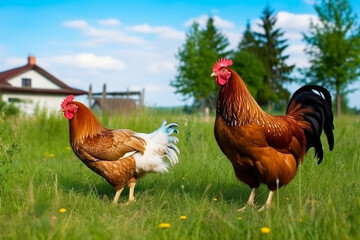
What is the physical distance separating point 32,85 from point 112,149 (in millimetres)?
34827

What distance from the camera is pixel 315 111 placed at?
481 centimetres

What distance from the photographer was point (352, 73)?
2653 cm

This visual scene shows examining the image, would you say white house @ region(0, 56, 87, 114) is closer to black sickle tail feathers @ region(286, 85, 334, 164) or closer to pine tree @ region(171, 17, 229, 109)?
pine tree @ region(171, 17, 229, 109)

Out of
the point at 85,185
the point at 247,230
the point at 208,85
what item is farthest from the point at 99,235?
the point at 208,85

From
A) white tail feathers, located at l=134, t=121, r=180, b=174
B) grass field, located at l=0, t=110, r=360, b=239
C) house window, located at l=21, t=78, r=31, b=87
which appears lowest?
grass field, located at l=0, t=110, r=360, b=239

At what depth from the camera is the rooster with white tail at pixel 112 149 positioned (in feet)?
14.9

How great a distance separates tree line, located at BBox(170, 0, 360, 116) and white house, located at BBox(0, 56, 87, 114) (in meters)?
12.0

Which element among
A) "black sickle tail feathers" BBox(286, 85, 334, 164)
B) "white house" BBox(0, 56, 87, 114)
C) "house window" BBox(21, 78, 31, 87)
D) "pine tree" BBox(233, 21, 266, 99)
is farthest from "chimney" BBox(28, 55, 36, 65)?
"black sickle tail feathers" BBox(286, 85, 334, 164)

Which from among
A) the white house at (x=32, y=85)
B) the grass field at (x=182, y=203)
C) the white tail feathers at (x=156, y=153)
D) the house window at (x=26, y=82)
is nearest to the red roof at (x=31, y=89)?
the white house at (x=32, y=85)

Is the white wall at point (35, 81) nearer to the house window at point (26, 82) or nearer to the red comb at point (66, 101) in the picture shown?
the house window at point (26, 82)

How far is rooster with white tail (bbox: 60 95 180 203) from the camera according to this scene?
14.9 ft

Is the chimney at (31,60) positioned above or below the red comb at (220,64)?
above

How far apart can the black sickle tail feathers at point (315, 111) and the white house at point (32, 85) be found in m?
32.6

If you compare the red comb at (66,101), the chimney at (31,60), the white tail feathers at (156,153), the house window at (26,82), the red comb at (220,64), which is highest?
the chimney at (31,60)
